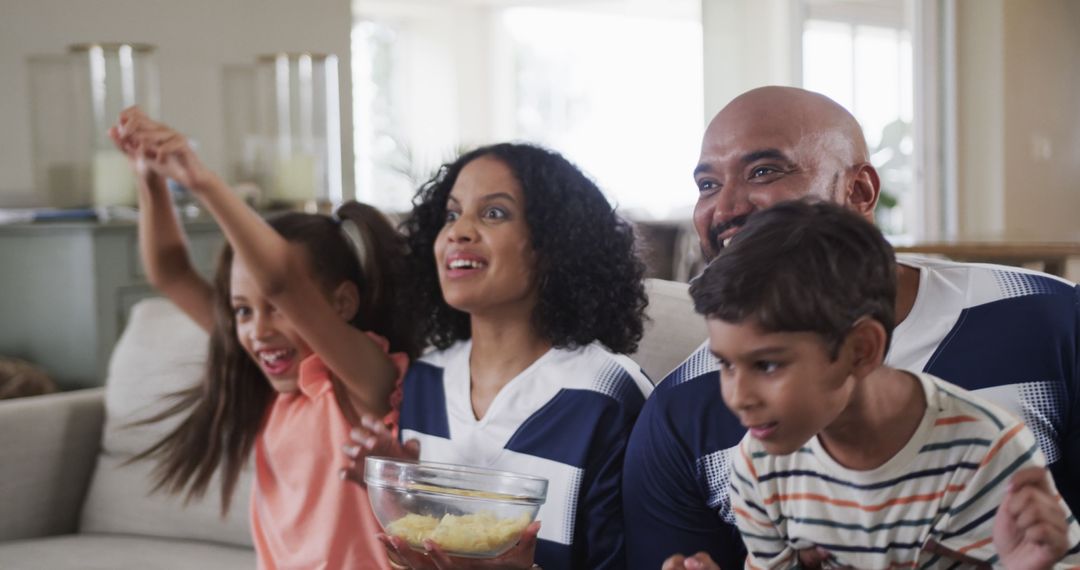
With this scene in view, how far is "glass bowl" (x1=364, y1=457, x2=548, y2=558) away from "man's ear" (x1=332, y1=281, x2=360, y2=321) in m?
0.58

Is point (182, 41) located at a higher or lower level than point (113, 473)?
higher

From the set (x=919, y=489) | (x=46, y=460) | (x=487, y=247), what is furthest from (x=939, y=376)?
(x=46, y=460)

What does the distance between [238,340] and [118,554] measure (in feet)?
1.79

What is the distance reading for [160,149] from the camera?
1.62 m

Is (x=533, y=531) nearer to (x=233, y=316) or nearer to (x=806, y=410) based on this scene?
(x=806, y=410)

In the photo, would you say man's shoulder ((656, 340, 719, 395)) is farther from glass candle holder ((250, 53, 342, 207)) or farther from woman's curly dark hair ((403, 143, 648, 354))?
glass candle holder ((250, 53, 342, 207))

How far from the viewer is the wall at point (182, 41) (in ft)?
12.6

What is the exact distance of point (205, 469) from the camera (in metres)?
2.06

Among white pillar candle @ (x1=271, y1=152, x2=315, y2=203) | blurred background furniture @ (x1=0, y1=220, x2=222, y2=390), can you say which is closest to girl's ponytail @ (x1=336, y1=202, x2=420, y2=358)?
Result: blurred background furniture @ (x1=0, y1=220, x2=222, y2=390)

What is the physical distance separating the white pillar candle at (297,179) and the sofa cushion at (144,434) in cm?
157

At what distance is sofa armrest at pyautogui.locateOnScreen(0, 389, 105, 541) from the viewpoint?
240 centimetres

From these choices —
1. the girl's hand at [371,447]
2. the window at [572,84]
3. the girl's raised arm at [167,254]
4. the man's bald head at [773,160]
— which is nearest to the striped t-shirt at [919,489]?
the man's bald head at [773,160]

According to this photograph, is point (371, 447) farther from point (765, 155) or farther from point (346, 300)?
point (765, 155)

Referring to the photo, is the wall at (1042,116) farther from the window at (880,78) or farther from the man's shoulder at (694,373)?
the man's shoulder at (694,373)
